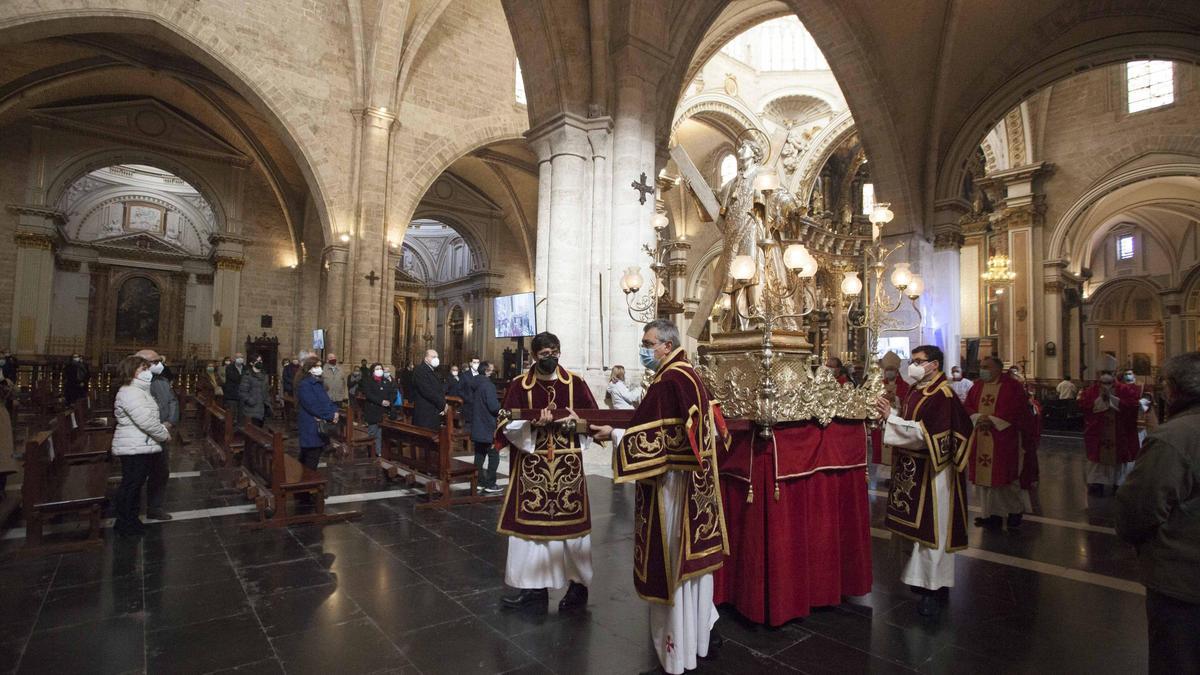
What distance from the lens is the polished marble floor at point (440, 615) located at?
3070mm

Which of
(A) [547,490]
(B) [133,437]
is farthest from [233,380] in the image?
(A) [547,490]

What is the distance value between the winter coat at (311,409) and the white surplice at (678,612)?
A: 501 centimetres

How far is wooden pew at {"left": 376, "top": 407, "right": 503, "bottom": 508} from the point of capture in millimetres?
6480

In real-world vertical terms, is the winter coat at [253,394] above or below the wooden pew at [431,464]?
above

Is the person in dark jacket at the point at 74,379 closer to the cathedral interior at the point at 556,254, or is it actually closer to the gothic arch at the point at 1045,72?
the cathedral interior at the point at 556,254

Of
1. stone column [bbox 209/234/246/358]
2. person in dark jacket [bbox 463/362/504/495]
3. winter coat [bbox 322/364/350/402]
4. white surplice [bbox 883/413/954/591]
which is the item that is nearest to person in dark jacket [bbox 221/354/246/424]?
winter coat [bbox 322/364/350/402]

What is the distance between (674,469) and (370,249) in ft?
50.7

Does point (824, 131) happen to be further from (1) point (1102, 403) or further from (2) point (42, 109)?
(2) point (42, 109)

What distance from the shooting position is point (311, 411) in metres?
6.95

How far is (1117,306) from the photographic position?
2959cm

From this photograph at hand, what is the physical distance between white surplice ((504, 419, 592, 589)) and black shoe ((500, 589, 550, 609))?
8cm

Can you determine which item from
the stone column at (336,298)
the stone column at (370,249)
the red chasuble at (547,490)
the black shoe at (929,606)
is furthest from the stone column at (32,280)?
the black shoe at (929,606)

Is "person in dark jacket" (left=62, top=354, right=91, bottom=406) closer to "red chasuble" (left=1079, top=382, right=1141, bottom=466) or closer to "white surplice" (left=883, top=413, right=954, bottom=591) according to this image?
"white surplice" (left=883, top=413, right=954, bottom=591)

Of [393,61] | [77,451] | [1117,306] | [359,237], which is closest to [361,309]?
[359,237]
